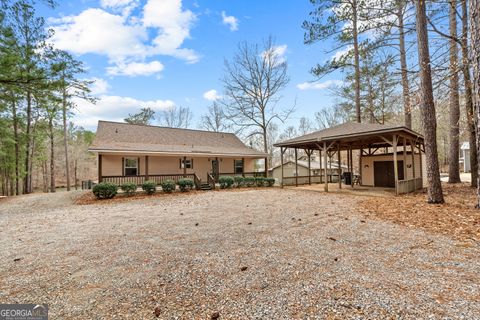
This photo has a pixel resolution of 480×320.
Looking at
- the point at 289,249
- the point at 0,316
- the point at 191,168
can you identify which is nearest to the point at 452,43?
the point at 289,249

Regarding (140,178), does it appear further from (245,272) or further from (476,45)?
(476,45)

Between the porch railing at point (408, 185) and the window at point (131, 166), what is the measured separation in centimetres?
1524

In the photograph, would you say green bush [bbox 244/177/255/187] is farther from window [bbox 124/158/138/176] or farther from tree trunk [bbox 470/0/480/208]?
tree trunk [bbox 470/0/480/208]

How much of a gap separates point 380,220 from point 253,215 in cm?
335

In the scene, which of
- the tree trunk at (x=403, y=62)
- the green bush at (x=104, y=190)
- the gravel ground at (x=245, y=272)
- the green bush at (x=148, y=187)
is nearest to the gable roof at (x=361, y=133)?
the tree trunk at (x=403, y=62)

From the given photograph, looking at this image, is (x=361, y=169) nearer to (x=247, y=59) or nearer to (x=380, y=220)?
(x=380, y=220)

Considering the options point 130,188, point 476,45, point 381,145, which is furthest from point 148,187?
point 381,145

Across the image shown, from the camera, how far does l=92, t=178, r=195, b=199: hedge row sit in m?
11.1

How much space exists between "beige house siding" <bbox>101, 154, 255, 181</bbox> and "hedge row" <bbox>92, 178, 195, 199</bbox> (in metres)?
2.97

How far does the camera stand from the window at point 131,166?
49.4 feet

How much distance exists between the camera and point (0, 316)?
2.33 metres

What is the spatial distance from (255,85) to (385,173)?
565 inches

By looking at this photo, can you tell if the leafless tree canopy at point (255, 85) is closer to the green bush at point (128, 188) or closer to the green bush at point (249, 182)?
Answer: the green bush at point (249, 182)

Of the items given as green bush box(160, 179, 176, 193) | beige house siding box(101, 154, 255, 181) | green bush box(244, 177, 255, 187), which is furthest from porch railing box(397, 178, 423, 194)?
beige house siding box(101, 154, 255, 181)
